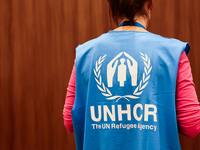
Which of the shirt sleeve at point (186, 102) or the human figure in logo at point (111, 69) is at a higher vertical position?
the human figure in logo at point (111, 69)

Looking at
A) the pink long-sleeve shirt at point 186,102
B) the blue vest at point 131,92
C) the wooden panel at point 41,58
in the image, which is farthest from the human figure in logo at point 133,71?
the wooden panel at point 41,58

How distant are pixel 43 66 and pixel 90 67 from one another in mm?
857

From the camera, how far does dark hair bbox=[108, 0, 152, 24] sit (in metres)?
0.70

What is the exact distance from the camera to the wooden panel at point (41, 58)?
1486 mm

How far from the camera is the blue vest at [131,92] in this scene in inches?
27.2

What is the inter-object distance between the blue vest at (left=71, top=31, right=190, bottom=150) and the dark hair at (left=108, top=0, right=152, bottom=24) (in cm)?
5

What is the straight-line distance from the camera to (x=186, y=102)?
0.68m

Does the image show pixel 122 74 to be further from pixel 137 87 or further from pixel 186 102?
pixel 186 102

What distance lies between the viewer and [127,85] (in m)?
0.70

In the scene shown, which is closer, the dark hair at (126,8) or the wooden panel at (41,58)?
the dark hair at (126,8)

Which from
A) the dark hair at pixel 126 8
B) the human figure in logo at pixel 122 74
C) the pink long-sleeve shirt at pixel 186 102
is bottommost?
the pink long-sleeve shirt at pixel 186 102

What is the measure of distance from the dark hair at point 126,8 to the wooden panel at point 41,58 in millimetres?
725

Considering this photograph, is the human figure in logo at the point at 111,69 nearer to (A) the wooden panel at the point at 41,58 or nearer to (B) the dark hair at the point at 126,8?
(B) the dark hair at the point at 126,8

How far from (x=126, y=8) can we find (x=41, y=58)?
0.94 metres
